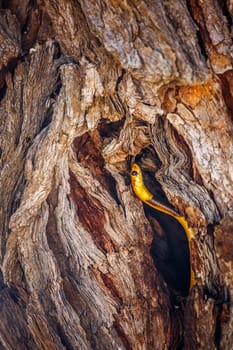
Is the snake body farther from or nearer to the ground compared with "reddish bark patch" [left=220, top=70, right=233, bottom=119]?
nearer to the ground

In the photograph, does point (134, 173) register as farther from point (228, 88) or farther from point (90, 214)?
point (228, 88)

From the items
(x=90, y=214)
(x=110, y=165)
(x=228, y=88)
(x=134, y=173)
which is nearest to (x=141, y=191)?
(x=134, y=173)

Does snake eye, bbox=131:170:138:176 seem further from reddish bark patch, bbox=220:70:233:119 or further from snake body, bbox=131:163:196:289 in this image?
reddish bark patch, bbox=220:70:233:119

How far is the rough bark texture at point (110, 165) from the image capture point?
11.2 ft

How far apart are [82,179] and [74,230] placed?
0.52 m

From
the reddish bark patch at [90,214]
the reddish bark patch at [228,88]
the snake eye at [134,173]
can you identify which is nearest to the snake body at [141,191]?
the snake eye at [134,173]

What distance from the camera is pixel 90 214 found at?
13.3 feet

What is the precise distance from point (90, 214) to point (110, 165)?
52 centimetres

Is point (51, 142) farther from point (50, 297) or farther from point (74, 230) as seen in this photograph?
point (50, 297)

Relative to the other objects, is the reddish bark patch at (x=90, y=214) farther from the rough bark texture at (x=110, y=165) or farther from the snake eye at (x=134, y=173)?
the snake eye at (x=134, y=173)

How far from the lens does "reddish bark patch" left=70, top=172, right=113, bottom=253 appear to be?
4012mm

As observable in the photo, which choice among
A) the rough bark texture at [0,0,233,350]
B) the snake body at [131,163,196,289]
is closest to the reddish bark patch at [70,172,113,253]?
the rough bark texture at [0,0,233,350]

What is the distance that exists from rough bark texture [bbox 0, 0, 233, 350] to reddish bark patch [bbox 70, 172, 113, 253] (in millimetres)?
11

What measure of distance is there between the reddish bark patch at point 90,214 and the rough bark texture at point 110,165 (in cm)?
1
